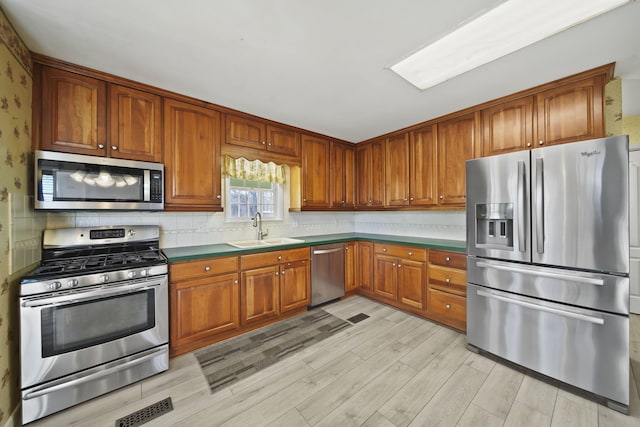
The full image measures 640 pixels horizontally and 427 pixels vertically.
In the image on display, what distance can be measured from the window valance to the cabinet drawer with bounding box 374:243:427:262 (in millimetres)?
1690

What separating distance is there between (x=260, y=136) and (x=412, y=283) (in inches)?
104

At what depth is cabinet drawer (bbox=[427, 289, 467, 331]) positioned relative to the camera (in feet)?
8.48

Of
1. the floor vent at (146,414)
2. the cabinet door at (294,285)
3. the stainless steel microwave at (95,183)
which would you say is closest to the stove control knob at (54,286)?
the stainless steel microwave at (95,183)

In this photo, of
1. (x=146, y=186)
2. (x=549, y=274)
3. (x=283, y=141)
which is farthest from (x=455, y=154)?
(x=146, y=186)

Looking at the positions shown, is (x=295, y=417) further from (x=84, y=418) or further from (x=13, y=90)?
(x=13, y=90)

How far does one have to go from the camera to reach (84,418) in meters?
1.59

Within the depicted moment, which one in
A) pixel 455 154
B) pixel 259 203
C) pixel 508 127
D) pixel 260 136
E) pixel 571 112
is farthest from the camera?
pixel 259 203

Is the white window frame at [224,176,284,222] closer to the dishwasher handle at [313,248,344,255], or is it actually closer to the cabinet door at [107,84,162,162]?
the dishwasher handle at [313,248,344,255]

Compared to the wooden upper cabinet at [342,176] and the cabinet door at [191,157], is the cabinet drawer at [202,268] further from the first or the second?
the wooden upper cabinet at [342,176]

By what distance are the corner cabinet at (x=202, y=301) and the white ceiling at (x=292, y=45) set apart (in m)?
1.70

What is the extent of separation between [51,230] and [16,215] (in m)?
0.43

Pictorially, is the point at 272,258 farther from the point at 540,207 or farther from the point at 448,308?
the point at 540,207

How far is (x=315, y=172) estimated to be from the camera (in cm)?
364

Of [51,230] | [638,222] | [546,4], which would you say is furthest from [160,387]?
[638,222]
